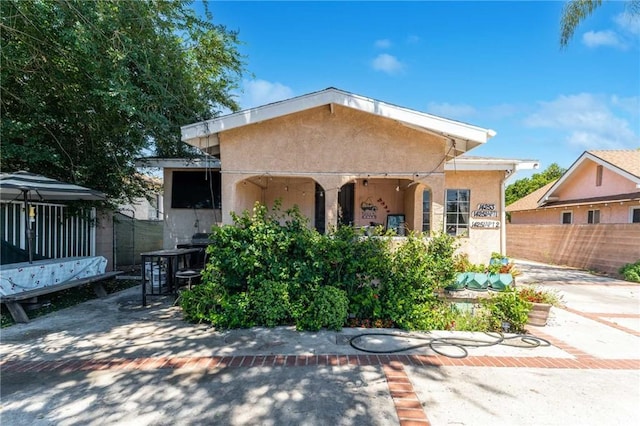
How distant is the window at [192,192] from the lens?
10508 millimetres

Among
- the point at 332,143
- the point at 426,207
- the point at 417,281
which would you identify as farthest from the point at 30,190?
the point at 426,207

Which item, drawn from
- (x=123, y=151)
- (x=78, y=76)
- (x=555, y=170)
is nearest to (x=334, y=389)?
(x=78, y=76)

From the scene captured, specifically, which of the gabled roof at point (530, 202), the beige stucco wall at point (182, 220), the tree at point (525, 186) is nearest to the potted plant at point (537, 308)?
the beige stucco wall at point (182, 220)

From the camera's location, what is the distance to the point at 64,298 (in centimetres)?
761

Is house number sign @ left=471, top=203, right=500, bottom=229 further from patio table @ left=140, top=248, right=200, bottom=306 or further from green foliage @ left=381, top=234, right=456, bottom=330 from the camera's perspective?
patio table @ left=140, top=248, right=200, bottom=306

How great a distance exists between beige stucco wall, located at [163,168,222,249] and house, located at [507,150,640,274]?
602 inches

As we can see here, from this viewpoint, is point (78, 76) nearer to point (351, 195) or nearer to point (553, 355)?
point (351, 195)

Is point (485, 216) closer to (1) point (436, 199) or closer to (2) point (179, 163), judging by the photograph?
(1) point (436, 199)

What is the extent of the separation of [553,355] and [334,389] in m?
3.35

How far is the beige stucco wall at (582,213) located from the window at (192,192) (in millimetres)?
16776

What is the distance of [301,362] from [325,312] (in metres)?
1.24

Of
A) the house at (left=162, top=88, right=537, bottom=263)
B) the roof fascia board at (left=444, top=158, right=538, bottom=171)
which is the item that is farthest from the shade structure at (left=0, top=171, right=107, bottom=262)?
the roof fascia board at (left=444, top=158, right=538, bottom=171)

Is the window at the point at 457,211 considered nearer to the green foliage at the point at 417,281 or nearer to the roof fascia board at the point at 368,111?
the roof fascia board at the point at 368,111

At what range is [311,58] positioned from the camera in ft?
40.4
